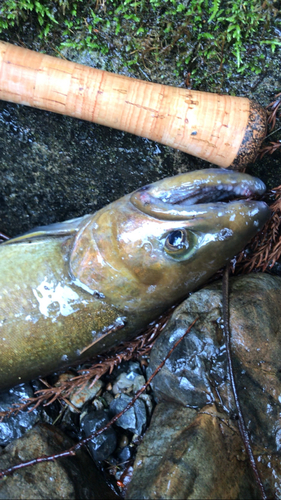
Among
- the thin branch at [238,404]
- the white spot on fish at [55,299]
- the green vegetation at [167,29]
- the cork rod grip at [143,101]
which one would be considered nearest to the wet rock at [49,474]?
the white spot on fish at [55,299]

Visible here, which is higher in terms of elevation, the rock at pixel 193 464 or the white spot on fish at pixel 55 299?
the white spot on fish at pixel 55 299

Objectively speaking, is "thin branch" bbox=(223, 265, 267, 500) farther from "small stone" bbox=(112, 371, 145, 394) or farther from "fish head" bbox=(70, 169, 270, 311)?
"small stone" bbox=(112, 371, 145, 394)

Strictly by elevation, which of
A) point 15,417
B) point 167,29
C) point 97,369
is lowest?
point 15,417

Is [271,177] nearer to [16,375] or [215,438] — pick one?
[215,438]

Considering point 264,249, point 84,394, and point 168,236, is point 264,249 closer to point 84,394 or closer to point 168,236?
point 168,236

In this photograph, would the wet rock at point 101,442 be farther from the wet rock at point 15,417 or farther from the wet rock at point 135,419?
the wet rock at point 15,417

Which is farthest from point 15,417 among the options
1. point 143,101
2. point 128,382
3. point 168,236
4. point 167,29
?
point 167,29

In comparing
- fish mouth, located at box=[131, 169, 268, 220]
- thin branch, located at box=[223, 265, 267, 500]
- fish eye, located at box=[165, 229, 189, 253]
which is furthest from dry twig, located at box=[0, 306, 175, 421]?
fish mouth, located at box=[131, 169, 268, 220]
